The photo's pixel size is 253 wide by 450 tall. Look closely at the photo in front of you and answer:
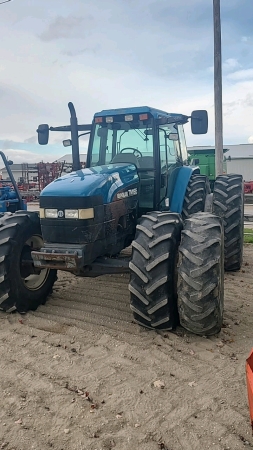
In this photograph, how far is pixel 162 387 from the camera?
3.31 meters

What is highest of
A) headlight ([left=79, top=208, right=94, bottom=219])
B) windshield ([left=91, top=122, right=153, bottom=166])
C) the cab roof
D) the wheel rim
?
the cab roof

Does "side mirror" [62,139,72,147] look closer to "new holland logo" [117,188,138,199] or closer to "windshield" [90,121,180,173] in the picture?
"windshield" [90,121,180,173]

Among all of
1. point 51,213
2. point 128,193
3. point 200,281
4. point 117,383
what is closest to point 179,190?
point 128,193

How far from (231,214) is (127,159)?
1.78m

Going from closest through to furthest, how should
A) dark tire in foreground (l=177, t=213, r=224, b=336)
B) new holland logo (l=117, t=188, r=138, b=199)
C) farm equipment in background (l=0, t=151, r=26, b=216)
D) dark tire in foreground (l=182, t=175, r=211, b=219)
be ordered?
1. dark tire in foreground (l=177, t=213, r=224, b=336)
2. new holland logo (l=117, t=188, r=138, b=199)
3. dark tire in foreground (l=182, t=175, r=211, b=219)
4. farm equipment in background (l=0, t=151, r=26, b=216)

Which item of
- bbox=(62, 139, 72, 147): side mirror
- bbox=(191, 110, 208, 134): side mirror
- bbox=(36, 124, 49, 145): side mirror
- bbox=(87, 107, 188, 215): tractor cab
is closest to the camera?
bbox=(191, 110, 208, 134): side mirror

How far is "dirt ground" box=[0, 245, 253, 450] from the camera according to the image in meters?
2.74

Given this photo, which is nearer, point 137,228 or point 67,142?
point 137,228

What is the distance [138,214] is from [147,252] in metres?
1.54

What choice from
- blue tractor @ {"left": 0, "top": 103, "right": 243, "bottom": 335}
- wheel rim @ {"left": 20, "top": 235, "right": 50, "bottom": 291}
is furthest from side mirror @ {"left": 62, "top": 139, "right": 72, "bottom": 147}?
wheel rim @ {"left": 20, "top": 235, "right": 50, "bottom": 291}

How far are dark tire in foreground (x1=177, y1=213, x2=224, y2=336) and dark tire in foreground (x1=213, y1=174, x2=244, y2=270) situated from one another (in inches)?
86.0

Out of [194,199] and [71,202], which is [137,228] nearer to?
[71,202]

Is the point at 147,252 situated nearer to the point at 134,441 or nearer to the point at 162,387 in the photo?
the point at 162,387

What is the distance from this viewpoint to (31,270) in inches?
Result: 204
